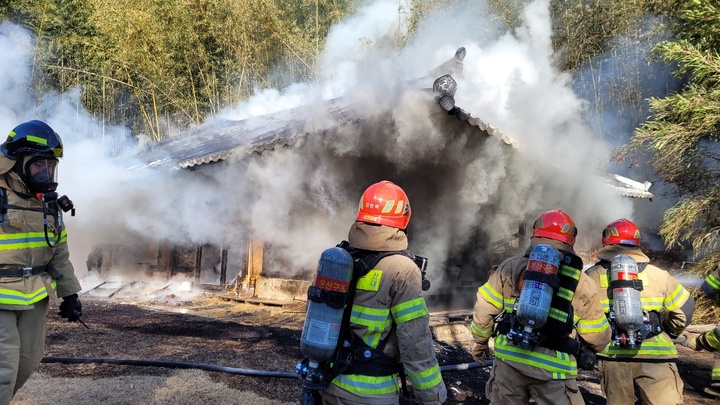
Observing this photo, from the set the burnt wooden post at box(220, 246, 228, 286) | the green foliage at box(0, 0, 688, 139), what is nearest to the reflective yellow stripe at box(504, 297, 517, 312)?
the burnt wooden post at box(220, 246, 228, 286)

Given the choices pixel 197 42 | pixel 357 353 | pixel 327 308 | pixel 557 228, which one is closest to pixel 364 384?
pixel 357 353

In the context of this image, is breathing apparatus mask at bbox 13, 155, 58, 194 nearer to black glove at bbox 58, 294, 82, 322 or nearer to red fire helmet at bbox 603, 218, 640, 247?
black glove at bbox 58, 294, 82, 322

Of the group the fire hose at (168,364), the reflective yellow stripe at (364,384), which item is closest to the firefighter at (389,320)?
the reflective yellow stripe at (364,384)

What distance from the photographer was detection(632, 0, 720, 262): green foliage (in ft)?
27.2

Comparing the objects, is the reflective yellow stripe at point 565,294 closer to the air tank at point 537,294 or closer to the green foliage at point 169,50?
the air tank at point 537,294

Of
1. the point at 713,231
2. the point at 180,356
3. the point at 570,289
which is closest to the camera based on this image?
the point at 570,289

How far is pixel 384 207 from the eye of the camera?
2727mm

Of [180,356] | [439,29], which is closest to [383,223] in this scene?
[180,356]

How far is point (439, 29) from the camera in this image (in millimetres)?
16031

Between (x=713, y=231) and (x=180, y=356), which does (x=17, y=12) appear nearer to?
(x=180, y=356)

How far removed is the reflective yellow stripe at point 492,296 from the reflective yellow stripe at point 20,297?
2768 millimetres

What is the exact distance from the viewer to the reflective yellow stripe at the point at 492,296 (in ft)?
10.9

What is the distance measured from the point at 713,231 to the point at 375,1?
13.9 metres

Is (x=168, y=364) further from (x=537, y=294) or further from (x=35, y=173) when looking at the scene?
(x=537, y=294)
